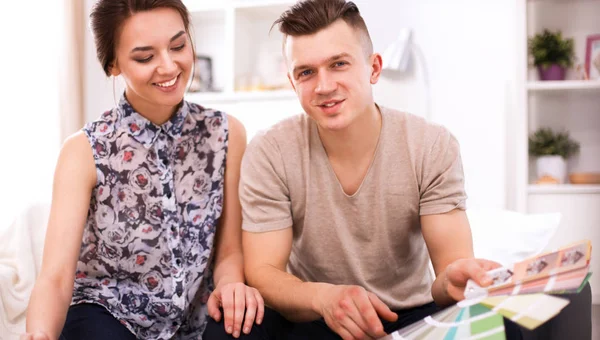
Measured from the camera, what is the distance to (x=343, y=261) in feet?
4.46

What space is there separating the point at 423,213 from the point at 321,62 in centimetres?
39

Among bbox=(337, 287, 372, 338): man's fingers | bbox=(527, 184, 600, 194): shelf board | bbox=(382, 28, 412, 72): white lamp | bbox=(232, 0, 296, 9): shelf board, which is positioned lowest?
bbox=(527, 184, 600, 194): shelf board

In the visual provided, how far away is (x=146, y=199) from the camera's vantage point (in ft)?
4.52

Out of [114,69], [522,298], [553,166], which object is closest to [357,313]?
[522,298]

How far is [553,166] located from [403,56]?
90cm

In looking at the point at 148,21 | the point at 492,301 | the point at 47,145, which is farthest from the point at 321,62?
the point at 47,145

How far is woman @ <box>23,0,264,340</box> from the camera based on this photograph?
4.33ft

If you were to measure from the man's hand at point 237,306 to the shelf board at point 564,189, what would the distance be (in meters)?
2.09

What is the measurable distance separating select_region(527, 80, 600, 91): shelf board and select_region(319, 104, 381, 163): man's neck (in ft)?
6.08

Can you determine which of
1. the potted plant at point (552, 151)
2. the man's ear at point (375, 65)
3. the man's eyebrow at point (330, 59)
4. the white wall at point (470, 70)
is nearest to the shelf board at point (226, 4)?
the white wall at point (470, 70)

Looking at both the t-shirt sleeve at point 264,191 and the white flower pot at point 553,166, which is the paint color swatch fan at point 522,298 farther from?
the white flower pot at point 553,166

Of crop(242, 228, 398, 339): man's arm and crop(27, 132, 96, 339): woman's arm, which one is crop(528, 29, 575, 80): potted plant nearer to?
crop(242, 228, 398, 339): man's arm

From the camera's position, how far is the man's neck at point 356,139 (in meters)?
1.37

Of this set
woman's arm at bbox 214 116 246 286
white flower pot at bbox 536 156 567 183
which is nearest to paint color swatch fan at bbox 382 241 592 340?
woman's arm at bbox 214 116 246 286
